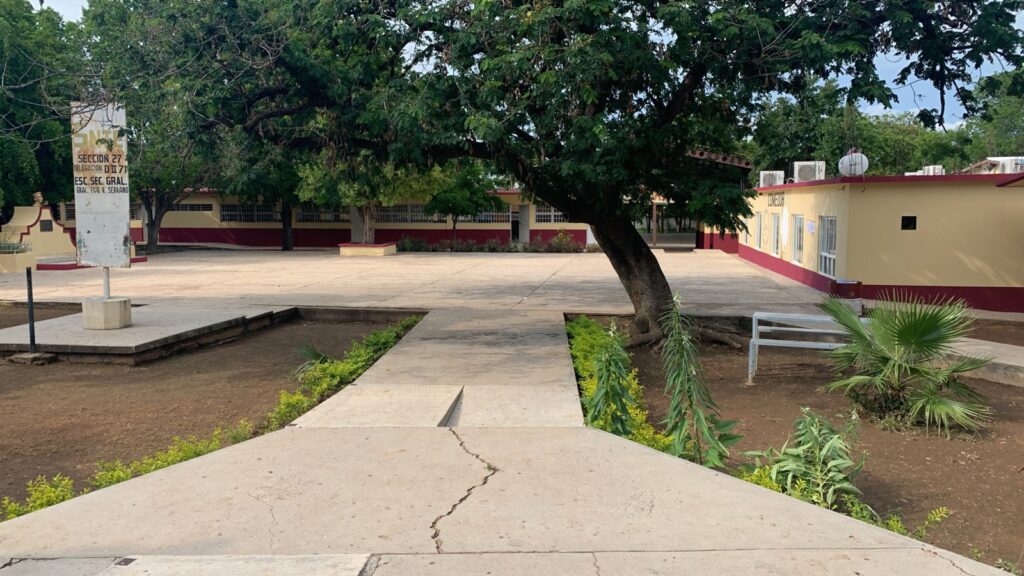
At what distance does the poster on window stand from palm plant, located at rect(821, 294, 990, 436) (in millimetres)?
9612

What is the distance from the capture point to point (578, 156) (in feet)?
32.7

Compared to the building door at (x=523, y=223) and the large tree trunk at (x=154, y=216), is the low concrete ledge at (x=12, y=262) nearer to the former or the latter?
the large tree trunk at (x=154, y=216)

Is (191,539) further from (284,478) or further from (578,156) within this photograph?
(578,156)

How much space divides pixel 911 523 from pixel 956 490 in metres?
0.92

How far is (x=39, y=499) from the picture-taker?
496 cm

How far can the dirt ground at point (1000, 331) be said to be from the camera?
12125 millimetres

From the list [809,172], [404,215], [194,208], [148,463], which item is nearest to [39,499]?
[148,463]

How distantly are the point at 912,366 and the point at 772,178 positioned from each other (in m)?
20.0

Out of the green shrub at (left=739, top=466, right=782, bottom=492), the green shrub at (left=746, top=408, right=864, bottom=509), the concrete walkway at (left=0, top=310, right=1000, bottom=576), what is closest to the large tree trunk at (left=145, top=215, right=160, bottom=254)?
the concrete walkway at (left=0, top=310, right=1000, bottom=576)

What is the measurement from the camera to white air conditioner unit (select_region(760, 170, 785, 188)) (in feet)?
84.0

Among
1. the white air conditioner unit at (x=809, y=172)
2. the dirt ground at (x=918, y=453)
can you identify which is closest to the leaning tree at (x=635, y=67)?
the dirt ground at (x=918, y=453)

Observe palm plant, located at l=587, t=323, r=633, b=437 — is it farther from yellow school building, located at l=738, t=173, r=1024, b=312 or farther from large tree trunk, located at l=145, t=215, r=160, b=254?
large tree trunk, located at l=145, t=215, r=160, b=254

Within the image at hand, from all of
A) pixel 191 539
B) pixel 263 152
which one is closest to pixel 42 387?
pixel 263 152

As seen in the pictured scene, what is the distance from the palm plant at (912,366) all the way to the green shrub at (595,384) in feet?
6.14
